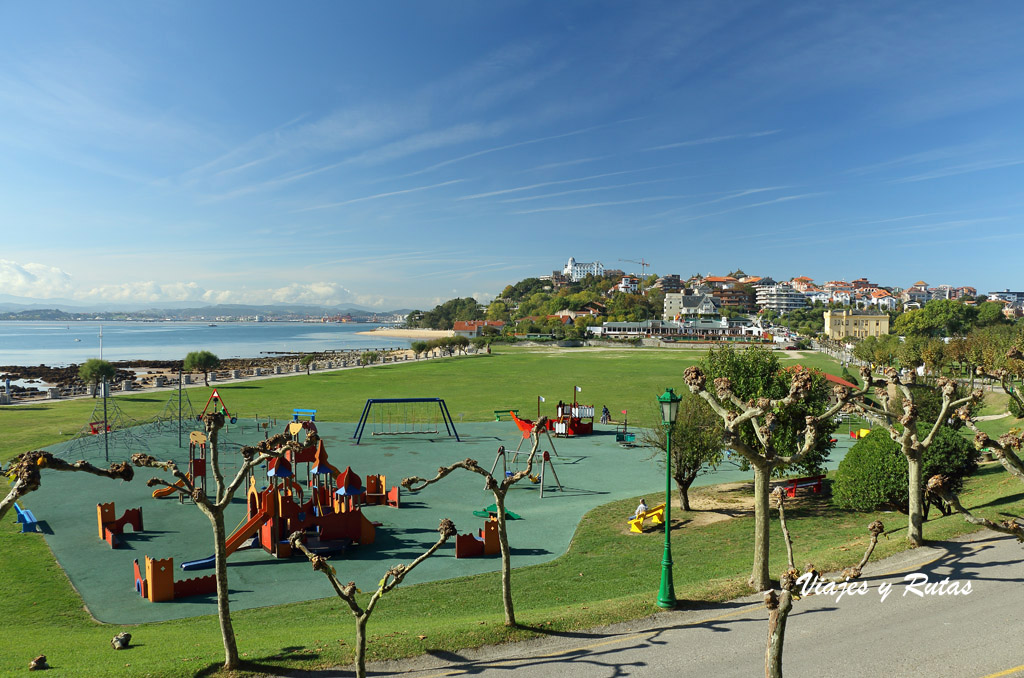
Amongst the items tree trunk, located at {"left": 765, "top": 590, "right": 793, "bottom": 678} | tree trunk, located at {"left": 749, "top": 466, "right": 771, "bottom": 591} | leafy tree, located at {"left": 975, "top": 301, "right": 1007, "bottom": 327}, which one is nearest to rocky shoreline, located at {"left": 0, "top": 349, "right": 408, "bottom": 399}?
tree trunk, located at {"left": 749, "top": 466, "right": 771, "bottom": 591}

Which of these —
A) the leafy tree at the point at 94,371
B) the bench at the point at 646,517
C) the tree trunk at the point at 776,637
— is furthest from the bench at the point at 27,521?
the leafy tree at the point at 94,371

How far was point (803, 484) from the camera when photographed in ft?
74.9

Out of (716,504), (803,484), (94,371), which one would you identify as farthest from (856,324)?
(94,371)

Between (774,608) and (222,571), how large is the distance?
781 cm

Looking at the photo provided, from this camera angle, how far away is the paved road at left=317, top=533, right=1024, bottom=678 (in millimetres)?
8812

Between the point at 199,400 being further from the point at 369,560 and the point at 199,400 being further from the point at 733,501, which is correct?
the point at 733,501

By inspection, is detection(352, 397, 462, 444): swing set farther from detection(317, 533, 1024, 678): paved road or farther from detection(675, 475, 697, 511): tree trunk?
detection(317, 533, 1024, 678): paved road

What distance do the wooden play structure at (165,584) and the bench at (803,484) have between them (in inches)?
774

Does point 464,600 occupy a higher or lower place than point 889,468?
lower

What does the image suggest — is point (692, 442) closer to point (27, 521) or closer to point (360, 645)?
point (360, 645)

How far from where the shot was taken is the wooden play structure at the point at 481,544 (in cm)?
1650

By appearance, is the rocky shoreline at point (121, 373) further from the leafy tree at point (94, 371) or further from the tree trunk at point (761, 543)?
the tree trunk at point (761, 543)

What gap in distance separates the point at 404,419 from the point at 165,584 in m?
29.8

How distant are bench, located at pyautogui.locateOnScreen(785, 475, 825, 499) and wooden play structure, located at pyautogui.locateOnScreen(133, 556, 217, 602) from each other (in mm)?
19657
